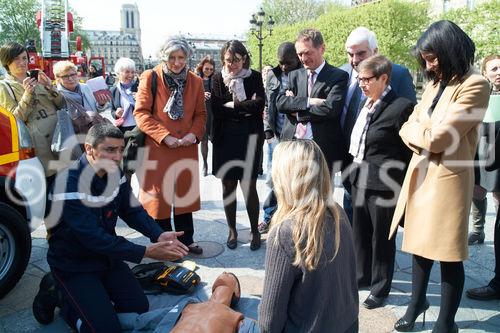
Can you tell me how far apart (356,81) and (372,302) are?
1747 mm

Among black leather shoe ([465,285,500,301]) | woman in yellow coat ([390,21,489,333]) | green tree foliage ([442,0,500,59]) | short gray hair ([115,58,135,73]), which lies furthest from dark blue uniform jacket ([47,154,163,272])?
green tree foliage ([442,0,500,59])

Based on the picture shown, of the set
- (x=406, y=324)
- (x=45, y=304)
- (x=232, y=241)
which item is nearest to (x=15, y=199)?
(x=45, y=304)

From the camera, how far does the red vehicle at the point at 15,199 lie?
10.1 ft

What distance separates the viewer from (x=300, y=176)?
5.70 feet

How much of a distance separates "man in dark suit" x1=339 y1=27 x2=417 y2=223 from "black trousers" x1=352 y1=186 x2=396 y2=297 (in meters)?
0.35

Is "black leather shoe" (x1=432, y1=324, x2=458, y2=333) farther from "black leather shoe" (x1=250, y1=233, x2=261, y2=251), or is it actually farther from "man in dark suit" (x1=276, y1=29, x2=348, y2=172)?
"black leather shoe" (x1=250, y1=233, x2=261, y2=251)

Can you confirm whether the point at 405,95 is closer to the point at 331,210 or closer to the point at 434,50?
the point at 434,50

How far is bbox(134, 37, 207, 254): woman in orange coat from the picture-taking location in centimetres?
371

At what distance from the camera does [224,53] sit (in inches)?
152

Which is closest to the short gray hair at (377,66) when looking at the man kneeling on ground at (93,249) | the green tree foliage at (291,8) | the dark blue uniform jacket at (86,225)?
the man kneeling on ground at (93,249)

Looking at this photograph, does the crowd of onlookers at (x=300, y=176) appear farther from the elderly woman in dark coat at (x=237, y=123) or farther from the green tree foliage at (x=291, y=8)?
the green tree foliage at (x=291, y=8)

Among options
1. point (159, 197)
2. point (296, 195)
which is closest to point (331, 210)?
point (296, 195)

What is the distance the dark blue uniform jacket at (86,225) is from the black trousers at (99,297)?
7 centimetres

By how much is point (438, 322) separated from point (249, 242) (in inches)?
81.9
